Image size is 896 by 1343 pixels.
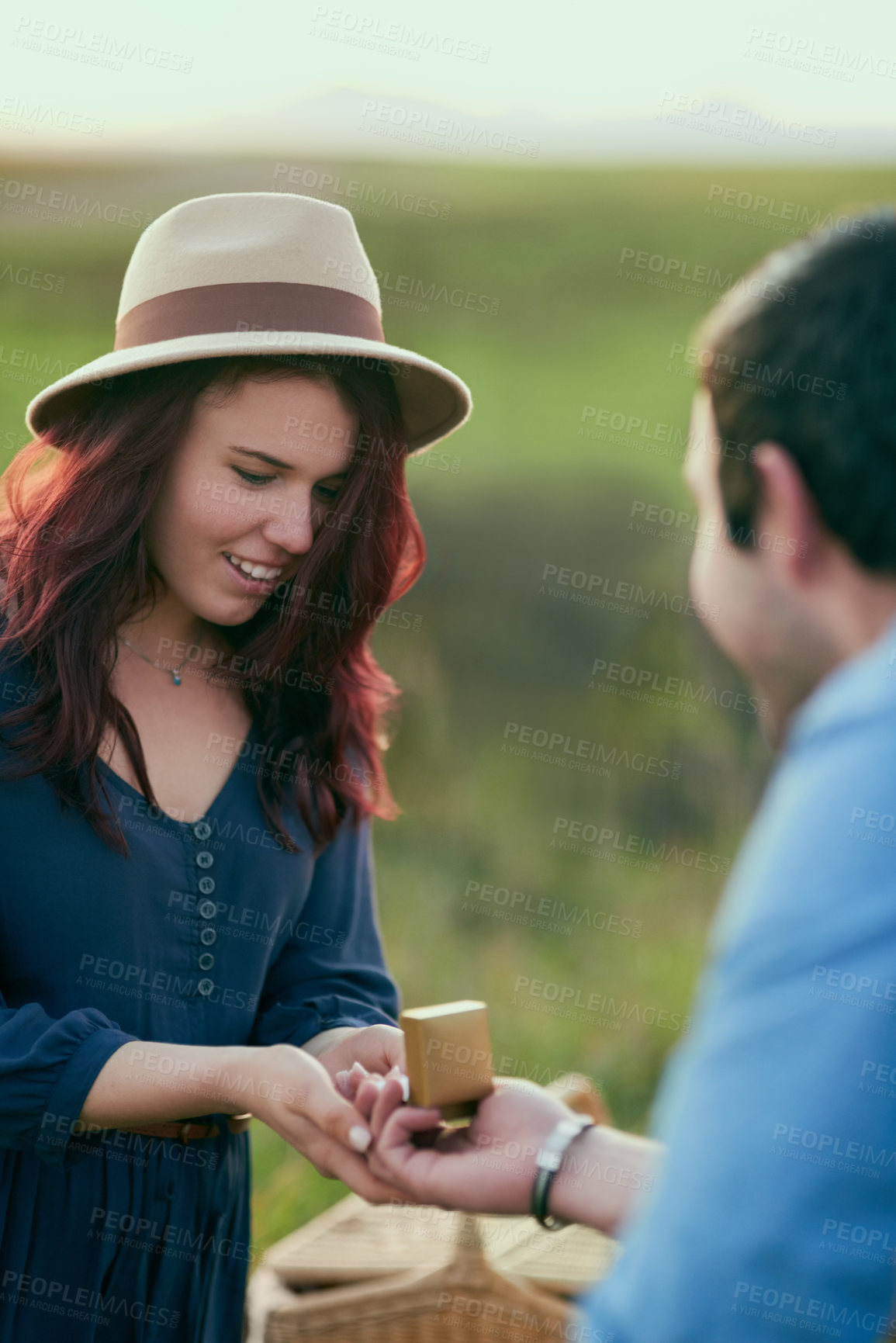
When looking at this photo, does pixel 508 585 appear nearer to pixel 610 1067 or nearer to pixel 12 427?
pixel 610 1067

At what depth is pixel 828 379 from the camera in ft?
3.52

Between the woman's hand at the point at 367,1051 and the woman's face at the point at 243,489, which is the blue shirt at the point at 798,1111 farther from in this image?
the woman's face at the point at 243,489

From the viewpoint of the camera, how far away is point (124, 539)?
6.25ft

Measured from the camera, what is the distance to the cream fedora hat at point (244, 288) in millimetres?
1935

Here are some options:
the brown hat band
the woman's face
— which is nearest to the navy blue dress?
the woman's face

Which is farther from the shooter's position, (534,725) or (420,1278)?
(534,725)

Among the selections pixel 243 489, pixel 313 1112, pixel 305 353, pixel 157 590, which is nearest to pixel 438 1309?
pixel 313 1112

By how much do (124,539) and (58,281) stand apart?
9165mm

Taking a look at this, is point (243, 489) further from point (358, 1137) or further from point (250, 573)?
point (358, 1137)

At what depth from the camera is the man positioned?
0.87 meters

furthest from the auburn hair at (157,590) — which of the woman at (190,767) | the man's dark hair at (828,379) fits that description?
the man's dark hair at (828,379)

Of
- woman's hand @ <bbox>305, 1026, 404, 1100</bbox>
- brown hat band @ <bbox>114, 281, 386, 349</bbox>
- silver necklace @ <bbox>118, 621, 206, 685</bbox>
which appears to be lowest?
woman's hand @ <bbox>305, 1026, 404, 1100</bbox>

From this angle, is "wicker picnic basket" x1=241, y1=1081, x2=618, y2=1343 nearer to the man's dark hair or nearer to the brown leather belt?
the brown leather belt

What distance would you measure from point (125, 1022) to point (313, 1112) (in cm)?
33
